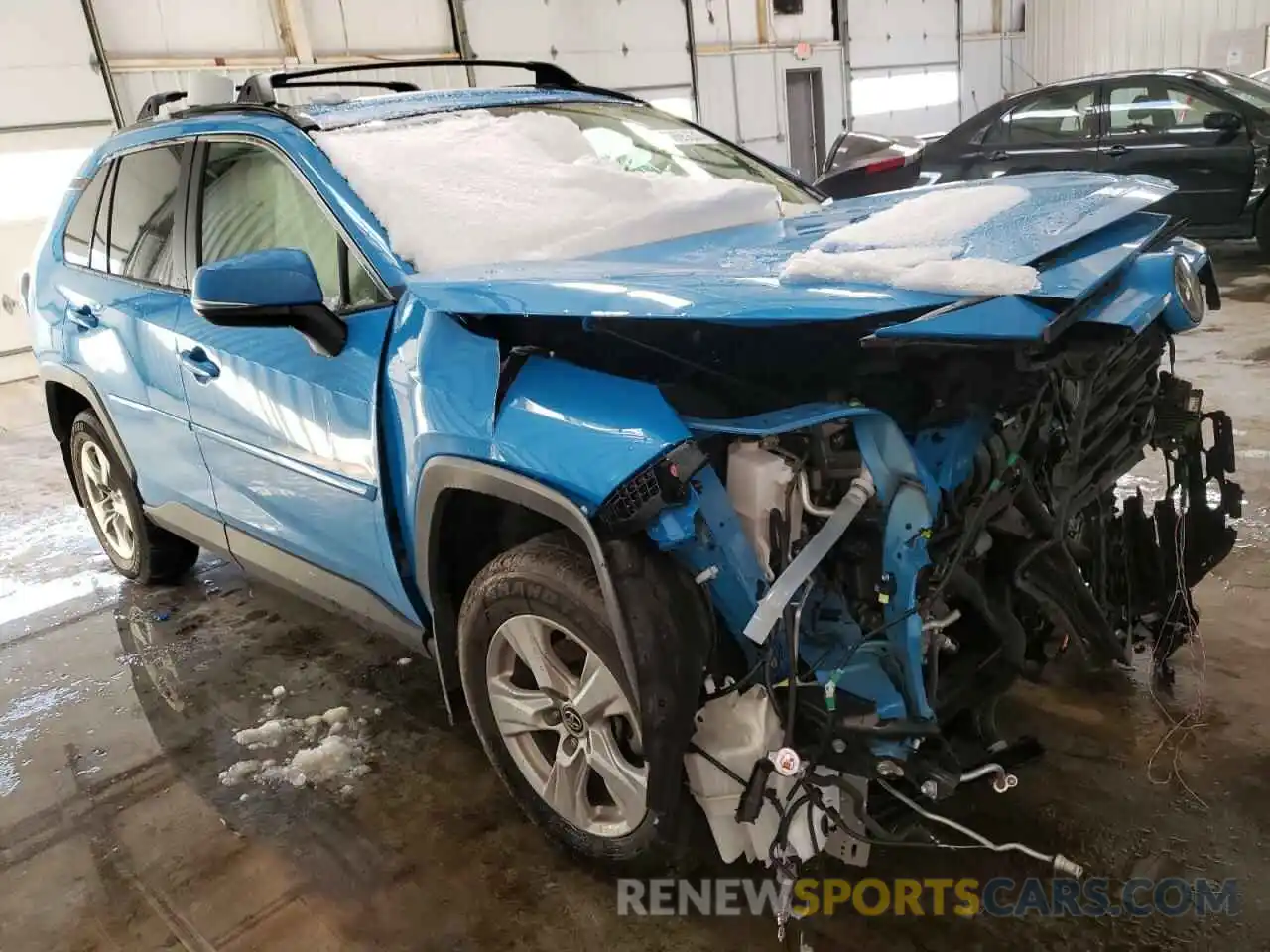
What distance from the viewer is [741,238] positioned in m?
2.48

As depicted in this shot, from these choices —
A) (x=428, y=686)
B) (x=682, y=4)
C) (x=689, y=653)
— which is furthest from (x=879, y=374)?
(x=682, y=4)

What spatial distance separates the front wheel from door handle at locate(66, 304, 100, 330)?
81.8 inches

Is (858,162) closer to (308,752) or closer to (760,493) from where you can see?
(760,493)

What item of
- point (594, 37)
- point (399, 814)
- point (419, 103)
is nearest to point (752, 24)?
point (594, 37)

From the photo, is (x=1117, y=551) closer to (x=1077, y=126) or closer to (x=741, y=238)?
(x=741, y=238)

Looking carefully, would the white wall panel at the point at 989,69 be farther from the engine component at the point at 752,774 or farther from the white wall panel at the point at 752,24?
the engine component at the point at 752,774

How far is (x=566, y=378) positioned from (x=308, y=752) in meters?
1.53

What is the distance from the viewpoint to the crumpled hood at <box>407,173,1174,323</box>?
1.67 m

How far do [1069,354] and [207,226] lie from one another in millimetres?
2407

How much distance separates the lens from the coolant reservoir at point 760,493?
185cm

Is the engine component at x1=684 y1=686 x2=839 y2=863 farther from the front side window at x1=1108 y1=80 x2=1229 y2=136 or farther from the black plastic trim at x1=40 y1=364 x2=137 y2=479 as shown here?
the front side window at x1=1108 y1=80 x2=1229 y2=136

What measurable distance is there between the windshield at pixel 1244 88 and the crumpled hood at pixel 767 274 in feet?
18.7

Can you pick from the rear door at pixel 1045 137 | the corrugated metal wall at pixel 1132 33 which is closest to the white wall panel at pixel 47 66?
the rear door at pixel 1045 137

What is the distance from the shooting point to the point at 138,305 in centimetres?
319
